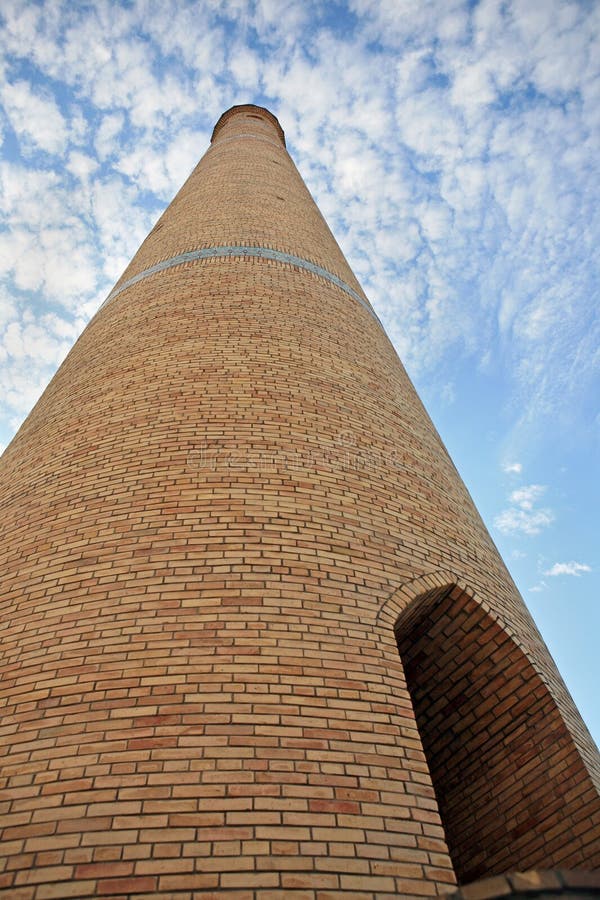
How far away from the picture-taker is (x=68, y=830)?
205 centimetres

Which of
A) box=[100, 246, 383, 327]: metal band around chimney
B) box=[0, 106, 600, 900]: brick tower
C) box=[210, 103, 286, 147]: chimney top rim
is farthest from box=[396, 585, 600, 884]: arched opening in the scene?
box=[210, 103, 286, 147]: chimney top rim

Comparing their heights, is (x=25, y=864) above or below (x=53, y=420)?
below

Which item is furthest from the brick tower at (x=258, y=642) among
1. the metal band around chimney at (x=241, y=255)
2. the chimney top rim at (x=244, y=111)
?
the chimney top rim at (x=244, y=111)

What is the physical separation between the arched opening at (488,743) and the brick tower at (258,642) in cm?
1

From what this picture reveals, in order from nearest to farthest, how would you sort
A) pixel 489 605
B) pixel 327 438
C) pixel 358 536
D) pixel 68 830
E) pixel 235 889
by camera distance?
pixel 235 889
pixel 68 830
pixel 358 536
pixel 489 605
pixel 327 438

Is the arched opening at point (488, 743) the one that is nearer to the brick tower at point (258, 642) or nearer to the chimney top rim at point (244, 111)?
the brick tower at point (258, 642)

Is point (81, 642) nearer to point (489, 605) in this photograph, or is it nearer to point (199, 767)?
point (199, 767)

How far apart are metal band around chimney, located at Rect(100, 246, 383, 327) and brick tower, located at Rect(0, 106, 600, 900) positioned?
732 mm

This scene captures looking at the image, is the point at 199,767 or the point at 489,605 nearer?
the point at 199,767

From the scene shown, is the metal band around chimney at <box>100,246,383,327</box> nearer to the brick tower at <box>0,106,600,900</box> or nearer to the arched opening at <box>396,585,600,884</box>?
the brick tower at <box>0,106,600,900</box>

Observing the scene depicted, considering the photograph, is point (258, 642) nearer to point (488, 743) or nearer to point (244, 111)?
point (488, 743)

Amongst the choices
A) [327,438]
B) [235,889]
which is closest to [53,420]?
[327,438]

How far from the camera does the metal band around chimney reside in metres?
5.56

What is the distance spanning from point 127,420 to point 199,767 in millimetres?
2113
